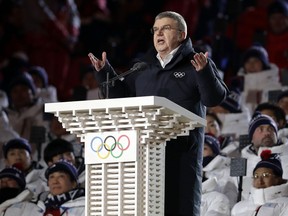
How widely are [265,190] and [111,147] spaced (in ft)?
9.73

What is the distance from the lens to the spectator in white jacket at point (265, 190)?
948cm

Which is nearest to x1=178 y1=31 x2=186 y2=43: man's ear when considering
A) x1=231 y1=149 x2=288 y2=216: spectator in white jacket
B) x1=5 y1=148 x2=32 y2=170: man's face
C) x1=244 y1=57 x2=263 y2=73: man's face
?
x1=231 y1=149 x2=288 y2=216: spectator in white jacket

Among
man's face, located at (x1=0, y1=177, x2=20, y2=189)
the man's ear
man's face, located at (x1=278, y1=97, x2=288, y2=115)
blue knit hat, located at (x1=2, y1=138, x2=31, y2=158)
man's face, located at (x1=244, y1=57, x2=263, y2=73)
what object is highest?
man's face, located at (x1=244, y1=57, x2=263, y2=73)

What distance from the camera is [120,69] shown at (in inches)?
581

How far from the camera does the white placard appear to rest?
22.5ft

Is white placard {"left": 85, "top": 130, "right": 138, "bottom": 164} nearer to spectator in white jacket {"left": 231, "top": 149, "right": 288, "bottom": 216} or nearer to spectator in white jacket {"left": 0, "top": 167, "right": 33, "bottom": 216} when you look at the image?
spectator in white jacket {"left": 231, "top": 149, "right": 288, "bottom": 216}

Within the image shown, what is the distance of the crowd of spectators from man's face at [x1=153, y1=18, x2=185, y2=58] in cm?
44

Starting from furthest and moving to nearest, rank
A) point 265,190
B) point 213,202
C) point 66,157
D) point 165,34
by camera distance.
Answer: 1. point 66,157
2. point 213,202
3. point 265,190
4. point 165,34

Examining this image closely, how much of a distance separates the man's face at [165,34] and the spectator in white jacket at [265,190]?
96.8 inches

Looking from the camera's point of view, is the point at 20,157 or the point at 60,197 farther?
the point at 20,157

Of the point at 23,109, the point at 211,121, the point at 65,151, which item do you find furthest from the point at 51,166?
the point at 23,109

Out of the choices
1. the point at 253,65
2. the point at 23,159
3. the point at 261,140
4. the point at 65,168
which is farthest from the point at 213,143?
the point at 253,65

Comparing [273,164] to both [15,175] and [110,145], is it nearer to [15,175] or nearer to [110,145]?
[15,175]

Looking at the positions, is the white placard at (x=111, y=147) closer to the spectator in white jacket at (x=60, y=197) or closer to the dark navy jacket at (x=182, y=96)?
the dark navy jacket at (x=182, y=96)
